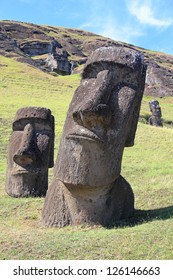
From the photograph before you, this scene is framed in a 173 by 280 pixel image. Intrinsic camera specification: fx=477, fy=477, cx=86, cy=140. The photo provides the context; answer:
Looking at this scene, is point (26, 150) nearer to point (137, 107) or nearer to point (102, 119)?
point (137, 107)

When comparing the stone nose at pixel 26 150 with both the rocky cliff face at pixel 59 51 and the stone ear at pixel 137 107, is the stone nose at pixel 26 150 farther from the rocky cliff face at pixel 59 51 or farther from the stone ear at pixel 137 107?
the rocky cliff face at pixel 59 51

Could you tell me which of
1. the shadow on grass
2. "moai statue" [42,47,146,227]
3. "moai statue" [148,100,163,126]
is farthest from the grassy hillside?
"moai statue" [148,100,163,126]

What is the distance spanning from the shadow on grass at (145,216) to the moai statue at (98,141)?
0.20 m

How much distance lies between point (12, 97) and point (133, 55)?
96.0ft

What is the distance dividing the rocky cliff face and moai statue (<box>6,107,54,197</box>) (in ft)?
181

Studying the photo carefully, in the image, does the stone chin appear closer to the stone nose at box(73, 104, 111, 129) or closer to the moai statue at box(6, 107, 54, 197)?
the stone nose at box(73, 104, 111, 129)

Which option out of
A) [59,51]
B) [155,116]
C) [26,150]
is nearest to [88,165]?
[26,150]

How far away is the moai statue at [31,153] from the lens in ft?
38.3

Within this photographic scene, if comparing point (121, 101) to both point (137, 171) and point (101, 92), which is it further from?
point (137, 171)

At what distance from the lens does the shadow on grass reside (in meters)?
7.92

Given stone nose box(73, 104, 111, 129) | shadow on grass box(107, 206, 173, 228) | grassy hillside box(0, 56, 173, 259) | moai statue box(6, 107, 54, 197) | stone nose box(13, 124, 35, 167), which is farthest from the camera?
moai statue box(6, 107, 54, 197)

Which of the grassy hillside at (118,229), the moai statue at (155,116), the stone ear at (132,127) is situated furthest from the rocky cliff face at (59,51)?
the stone ear at (132,127)

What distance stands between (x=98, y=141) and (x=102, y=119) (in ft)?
1.19

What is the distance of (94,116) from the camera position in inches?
301
